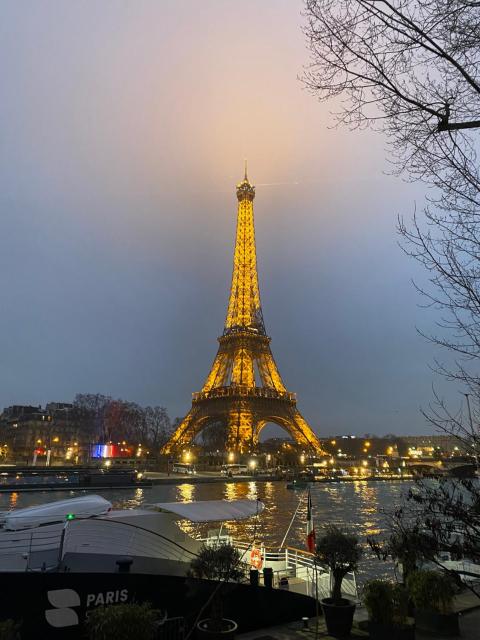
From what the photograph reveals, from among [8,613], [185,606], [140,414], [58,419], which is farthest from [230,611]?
[58,419]

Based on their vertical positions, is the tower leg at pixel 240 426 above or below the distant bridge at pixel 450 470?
above

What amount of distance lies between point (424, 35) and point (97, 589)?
8803 mm

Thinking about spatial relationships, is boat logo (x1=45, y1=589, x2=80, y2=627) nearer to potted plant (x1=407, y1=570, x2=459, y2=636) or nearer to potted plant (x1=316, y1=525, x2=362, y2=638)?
potted plant (x1=316, y1=525, x2=362, y2=638)

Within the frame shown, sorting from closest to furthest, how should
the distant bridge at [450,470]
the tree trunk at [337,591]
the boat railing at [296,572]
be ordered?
the tree trunk at [337,591] → the distant bridge at [450,470] → the boat railing at [296,572]

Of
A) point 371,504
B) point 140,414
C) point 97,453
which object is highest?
point 140,414

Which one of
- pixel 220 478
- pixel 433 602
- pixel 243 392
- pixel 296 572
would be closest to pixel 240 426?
pixel 243 392

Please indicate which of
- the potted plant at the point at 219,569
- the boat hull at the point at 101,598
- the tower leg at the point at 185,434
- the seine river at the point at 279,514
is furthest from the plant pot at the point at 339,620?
the tower leg at the point at 185,434

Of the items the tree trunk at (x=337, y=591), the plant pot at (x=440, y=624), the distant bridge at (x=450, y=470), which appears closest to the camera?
the plant pot at (x=440, y=624)

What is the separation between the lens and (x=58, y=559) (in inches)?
331

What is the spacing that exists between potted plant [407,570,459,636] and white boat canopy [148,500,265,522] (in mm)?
3968

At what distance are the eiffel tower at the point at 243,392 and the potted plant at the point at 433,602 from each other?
62455 millimetres

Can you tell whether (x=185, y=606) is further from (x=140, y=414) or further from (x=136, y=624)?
(x=140, y=414)

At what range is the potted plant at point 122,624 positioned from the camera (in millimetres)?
6137

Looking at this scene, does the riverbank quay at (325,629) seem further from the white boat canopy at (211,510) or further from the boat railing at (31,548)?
the boat railing at (31,548)
